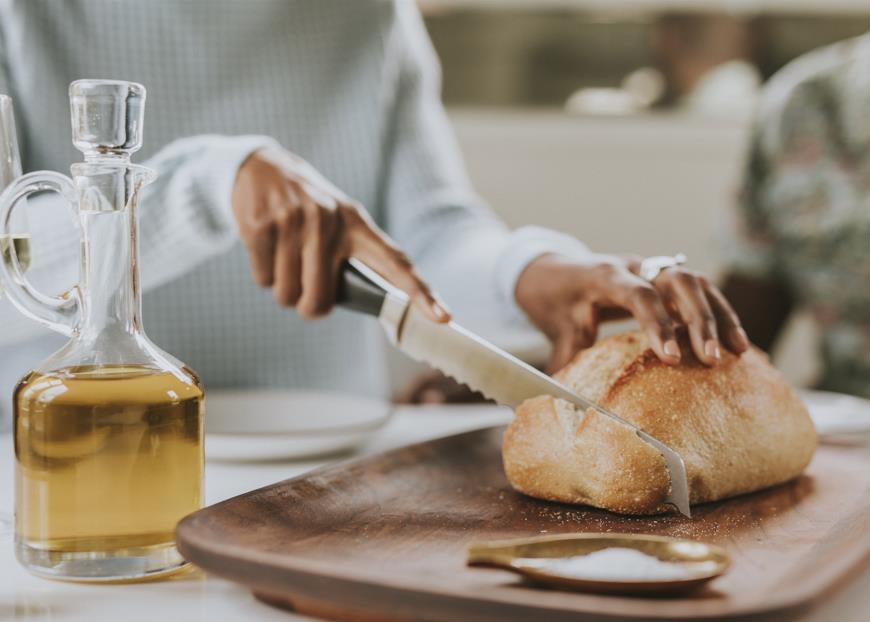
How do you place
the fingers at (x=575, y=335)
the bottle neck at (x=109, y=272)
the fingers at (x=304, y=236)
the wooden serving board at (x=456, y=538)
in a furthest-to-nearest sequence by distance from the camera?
the fingers at (x=575, y=335) → the fingers at (x=304, y=236) → the bottle neck at (x=109, y=272) → the wooden serving board at (x=456, y=538)

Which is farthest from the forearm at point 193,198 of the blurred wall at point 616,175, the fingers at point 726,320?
the blurred wall at point 616,175

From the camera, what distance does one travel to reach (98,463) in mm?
653

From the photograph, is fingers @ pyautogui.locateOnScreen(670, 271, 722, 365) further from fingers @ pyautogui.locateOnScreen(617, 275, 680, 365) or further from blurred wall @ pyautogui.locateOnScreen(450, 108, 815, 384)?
blurred wall @ pyautogui.locateOnScreen(450, 108, 815, 384)

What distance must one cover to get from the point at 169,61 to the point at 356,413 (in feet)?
2.43

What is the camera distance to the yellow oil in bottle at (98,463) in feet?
2.14

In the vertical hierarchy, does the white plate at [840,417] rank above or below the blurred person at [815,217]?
below

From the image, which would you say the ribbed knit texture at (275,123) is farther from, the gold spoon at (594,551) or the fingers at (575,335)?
the gold spoon at (594,551)

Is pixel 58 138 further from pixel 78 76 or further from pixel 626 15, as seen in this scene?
pixel 626 15

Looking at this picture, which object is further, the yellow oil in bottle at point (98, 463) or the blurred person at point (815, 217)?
the blurred person at point (815, 217)

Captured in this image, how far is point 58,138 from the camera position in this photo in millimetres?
1516

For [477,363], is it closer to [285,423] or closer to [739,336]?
[739,336]

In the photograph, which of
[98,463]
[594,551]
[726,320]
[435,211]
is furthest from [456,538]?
[435,211]

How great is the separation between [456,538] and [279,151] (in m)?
0.49

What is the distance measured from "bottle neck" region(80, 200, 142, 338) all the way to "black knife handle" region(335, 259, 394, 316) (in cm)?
28
